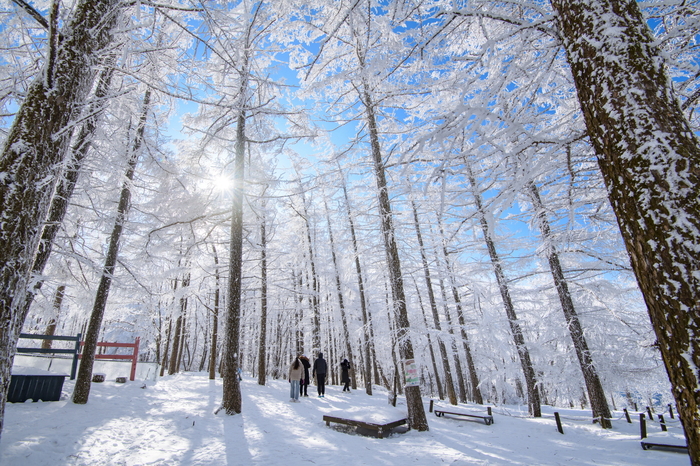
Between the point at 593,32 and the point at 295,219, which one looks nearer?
the point at 593,32

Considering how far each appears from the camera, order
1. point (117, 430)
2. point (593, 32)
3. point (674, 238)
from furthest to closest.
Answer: point (117, 430), point (593, 32), point (674, 238)

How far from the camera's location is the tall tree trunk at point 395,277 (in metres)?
A: 7.13

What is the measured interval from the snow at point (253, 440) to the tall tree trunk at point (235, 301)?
49cm

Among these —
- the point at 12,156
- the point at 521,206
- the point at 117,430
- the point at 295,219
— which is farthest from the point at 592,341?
the point at 295,219

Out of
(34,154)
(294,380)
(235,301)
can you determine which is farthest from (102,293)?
(34,154)

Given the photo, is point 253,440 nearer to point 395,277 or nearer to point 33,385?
point 395,277

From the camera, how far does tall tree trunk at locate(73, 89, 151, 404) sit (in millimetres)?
7005

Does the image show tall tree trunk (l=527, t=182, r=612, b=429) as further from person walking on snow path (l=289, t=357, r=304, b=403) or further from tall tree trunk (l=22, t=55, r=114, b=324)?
tall tree trunk (l=22, t=55, r=114, b=324)

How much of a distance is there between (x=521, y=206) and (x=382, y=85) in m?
7.22

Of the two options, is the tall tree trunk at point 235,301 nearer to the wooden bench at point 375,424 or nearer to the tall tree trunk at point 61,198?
the wooden bench at point 375,424

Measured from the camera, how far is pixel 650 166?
6.49ft

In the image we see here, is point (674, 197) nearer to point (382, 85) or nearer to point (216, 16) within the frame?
point (216, 16)

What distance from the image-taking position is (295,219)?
19.9 meters

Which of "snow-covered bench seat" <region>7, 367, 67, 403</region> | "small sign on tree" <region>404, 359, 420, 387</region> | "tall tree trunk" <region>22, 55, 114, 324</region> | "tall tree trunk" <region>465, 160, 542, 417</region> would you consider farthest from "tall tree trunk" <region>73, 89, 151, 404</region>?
"tall tree trunk" <region>465, 160, 542, 417</region>
